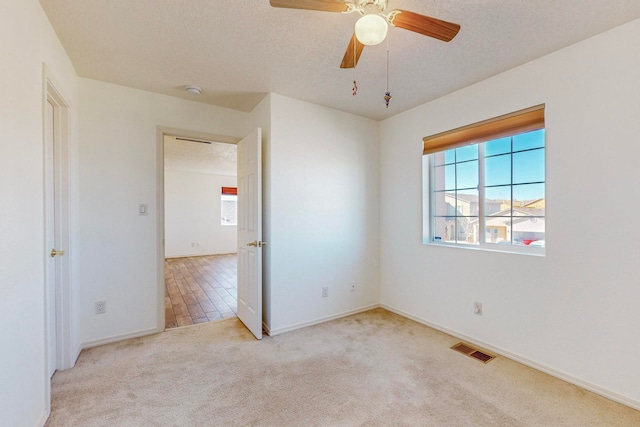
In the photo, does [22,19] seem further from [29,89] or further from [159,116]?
[159,116]

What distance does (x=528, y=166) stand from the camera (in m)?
2.36

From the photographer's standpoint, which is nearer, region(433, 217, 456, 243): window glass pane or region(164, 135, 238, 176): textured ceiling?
region(433, 217, 456, 243): window glass pane

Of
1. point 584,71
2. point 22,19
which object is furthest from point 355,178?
point 22,19

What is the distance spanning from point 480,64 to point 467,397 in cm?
247

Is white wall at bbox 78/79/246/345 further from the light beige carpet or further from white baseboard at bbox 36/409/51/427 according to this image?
white baseboard at bbox 36/409/51/427

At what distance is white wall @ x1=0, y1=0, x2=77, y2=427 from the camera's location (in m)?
1.24

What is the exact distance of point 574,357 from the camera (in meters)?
1.99

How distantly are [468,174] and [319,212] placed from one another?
5.17 ft

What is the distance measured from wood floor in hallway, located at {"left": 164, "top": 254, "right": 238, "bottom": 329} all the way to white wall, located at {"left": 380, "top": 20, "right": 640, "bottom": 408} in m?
2.80

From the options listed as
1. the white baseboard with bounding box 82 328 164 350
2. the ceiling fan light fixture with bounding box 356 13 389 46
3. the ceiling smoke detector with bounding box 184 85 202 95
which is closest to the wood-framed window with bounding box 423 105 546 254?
the ceiling fan light fixture with bounding box 356 13 389 46

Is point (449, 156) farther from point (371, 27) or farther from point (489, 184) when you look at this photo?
point (371, 27)

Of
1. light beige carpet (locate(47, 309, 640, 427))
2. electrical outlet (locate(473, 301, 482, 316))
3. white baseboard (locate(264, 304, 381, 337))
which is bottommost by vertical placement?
light beige carpet (locate(47, 309, 640, 427))

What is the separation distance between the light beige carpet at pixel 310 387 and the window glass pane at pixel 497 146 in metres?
1.79

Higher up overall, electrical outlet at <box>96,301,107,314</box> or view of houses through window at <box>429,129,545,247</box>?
view of houses through window at <box>429,129,545,247</box>
